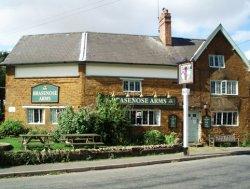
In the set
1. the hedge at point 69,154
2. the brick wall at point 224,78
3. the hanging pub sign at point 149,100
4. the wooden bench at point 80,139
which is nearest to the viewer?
the hedge at point 69,154

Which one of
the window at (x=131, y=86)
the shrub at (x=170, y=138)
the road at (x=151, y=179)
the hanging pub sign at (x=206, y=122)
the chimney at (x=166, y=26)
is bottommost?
the road at (x=151, y=179)

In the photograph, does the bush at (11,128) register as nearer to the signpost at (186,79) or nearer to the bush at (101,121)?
the bush at (101,121)

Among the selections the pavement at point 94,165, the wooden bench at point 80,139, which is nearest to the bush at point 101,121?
the wooden bench at point 80,139

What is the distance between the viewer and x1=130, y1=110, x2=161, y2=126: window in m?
31.3

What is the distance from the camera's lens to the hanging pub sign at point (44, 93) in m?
31.0

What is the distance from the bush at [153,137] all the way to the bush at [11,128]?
8.53m

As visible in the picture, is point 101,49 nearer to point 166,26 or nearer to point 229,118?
point 166,26

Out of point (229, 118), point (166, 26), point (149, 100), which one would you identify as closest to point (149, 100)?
point (149, 100)

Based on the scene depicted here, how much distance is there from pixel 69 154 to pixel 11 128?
1132 centimetres

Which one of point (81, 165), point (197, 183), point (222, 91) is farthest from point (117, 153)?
point (222, 91)

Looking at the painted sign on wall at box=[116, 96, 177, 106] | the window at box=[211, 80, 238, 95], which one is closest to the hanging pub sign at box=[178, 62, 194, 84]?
the painted sign on wall at box=[116, 96, 177, 106]

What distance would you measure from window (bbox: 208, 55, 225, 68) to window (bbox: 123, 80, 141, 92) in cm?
625

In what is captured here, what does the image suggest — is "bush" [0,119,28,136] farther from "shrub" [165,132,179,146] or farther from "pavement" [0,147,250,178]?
"pavement" [0,147,250,178]

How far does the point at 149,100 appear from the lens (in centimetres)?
3150
